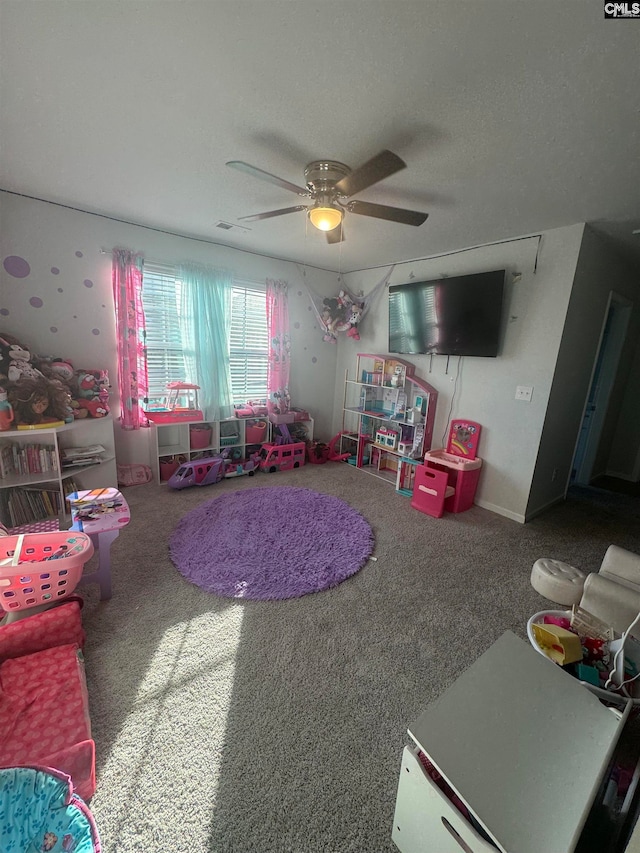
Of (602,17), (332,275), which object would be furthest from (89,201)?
(602,17)

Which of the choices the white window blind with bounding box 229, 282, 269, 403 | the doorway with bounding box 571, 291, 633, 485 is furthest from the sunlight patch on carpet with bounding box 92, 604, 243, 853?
the doorway with bounding box 571, 291, 633, 485

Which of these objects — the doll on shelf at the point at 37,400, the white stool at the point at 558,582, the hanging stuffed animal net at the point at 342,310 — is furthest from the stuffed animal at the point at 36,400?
the white stool at the point at 558,582

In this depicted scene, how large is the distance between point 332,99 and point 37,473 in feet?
10.2

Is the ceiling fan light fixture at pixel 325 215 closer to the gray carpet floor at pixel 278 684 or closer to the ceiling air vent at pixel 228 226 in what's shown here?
the ceiling air vent at pixel 228 226

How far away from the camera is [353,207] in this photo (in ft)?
6.36

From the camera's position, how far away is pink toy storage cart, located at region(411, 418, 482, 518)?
9.99 ft

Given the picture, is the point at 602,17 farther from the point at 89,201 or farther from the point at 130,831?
the point at 89,201

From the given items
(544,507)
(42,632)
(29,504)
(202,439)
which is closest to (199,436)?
(202,439)

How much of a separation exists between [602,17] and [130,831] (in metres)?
2.87

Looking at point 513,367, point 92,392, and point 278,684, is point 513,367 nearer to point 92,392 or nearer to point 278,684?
point 278,684

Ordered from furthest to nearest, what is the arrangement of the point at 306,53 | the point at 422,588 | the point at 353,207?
the point at 422,588 < the point at 353,207 < the point at 306,53

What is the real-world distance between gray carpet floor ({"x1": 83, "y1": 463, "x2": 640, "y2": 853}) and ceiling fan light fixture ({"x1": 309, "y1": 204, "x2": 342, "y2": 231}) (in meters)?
2.19

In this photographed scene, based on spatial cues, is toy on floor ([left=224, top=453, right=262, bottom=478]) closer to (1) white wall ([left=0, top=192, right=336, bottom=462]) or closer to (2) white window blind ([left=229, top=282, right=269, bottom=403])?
(2) white window blind ([left=229, top=282, right=269, bottom=403])

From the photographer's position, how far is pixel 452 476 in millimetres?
3238
